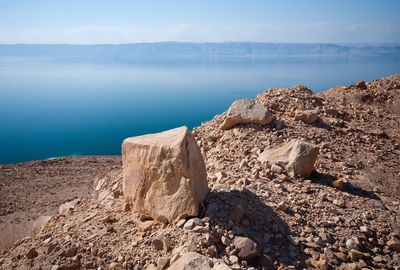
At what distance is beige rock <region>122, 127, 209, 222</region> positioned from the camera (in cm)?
533

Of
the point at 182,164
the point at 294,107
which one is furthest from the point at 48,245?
the point at 294,107

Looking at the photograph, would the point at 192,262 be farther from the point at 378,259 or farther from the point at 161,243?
the point at 378,259

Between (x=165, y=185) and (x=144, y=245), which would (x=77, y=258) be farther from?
(x=165, y=185)

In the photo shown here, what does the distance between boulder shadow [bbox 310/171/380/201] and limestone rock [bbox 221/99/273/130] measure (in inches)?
94.0

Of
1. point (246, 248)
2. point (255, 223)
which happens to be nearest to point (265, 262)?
point (246, 248)

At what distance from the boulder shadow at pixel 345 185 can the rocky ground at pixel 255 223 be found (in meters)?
0.03

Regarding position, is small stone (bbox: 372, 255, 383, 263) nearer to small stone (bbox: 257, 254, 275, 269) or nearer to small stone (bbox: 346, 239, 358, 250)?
small stone (bbox: 346, 239, 358, 250)

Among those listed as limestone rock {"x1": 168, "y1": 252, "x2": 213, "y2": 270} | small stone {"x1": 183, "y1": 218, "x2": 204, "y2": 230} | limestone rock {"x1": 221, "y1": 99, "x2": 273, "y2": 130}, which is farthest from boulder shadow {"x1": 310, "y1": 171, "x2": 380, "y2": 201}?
limestone rock {"x1": 168, "y1": 252, "x2": 213, "y2": 270}

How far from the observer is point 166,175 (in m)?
5.48

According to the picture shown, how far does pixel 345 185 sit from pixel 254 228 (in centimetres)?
301

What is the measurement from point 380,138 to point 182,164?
7756 millimetres

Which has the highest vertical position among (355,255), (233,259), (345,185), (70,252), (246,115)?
(246,115)

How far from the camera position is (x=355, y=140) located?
9906 mm

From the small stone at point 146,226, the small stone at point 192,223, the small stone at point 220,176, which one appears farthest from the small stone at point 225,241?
the small stone at point 220,176
